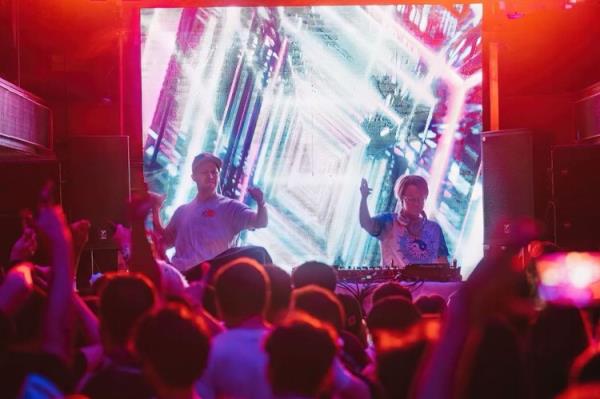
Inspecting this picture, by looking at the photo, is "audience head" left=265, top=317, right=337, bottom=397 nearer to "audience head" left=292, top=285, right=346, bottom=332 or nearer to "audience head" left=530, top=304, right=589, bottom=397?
"audience head" left=292, top=285, right=346, bottom=332

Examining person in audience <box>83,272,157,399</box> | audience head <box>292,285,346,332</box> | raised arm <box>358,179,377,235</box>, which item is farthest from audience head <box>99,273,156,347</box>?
raised arm <box>358,179,377,235</box>

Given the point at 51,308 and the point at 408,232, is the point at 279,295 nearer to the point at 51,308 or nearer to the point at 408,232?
the point at 51,308

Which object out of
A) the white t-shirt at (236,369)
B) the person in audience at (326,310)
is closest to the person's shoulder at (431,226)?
the person in audience at (326,310)

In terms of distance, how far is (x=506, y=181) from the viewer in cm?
683

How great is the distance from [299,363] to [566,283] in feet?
5.42

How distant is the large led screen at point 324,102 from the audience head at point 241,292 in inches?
186

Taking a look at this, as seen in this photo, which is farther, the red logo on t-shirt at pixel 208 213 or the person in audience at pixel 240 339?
the red logo on t-shirt at pixel 208 213

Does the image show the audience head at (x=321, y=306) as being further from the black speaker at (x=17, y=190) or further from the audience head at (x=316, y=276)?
the black speaker at (x=17, y=190)

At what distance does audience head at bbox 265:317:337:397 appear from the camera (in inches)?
70.1

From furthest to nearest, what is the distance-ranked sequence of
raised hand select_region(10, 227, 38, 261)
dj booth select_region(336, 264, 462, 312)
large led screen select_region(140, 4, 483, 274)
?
large led screen select_region(140, 4, 483, 274) → dj booth select_region(336, 264, 462, 312) → raised hand select_region(10, 227, 38, 261)

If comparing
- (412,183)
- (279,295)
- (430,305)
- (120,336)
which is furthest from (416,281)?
(120,336)

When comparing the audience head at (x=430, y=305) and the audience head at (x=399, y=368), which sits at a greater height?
the audience head at (x=399, y=368)

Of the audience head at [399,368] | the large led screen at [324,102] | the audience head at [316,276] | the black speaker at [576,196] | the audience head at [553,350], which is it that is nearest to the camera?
the audience head at [399,368]

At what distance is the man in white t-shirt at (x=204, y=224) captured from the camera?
19.6ft
